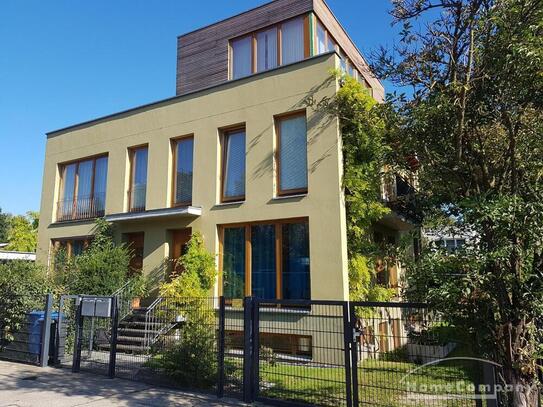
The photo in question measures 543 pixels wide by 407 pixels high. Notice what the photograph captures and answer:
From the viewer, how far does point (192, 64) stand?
16719 millimetres

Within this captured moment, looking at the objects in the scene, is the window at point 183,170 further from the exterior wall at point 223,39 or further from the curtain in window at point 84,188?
the curtain in window at point 84,188

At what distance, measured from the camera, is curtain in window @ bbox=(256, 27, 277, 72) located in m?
14.6

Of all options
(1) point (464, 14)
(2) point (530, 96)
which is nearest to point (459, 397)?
(2) point (530, 96)

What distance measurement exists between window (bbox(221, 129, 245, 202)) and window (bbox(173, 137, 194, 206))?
1.25 m

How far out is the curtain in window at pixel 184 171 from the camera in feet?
41.4

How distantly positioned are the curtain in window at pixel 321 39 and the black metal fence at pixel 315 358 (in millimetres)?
9526

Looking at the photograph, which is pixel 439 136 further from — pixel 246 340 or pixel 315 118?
pixel 315 118

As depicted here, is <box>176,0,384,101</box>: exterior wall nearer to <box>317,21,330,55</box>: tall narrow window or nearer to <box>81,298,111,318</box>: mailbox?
<box>317,21,330,55</box>: tall narrow window

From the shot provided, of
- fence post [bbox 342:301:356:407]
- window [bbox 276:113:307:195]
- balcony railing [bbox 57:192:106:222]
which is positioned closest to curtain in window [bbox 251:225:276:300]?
window [bbox 276:113:307:195]

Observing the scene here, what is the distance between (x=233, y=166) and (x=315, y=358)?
23.0 ft

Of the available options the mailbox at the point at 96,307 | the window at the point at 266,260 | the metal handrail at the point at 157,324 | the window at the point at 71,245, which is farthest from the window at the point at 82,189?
the mailbox at the point at 96,307

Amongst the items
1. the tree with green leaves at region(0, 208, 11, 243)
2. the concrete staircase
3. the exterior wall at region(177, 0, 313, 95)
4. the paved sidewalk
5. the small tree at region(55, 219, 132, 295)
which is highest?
the exterior wall at region(177, 0, 313, 95)

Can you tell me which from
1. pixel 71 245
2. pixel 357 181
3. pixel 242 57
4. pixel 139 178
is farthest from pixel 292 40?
pixel 71 245

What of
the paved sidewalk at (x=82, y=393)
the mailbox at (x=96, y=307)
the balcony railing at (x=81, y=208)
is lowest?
the paved sidewalk at (x=82, y=393)
